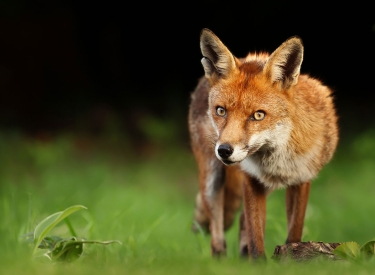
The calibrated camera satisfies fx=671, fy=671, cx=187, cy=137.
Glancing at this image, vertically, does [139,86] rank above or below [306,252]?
above

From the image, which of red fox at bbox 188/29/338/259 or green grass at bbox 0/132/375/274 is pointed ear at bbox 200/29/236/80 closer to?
red fox at bbox 188/29/338/259

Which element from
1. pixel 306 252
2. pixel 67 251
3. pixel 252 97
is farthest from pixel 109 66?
pixel 306 252

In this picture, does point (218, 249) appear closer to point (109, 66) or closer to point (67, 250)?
point (67, 250)

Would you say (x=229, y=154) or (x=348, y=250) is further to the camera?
(x=229, y=154)

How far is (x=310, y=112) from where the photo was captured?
522cm

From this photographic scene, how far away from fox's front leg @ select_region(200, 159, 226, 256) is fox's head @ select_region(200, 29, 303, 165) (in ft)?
4.44

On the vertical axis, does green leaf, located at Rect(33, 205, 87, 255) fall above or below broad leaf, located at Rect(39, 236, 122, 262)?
above

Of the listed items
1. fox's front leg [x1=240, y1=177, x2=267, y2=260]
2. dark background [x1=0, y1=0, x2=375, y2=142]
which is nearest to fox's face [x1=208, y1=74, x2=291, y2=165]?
fox's front leg [x1=240, y1=177, x2=267, y2=260]

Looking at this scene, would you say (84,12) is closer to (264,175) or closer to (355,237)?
(355,237)

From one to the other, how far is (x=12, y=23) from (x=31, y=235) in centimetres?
766

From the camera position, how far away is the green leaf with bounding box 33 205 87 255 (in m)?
4.60

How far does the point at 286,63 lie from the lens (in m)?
5.00

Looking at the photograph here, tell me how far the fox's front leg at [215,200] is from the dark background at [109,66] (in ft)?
15.7

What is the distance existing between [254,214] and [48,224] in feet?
5.44
